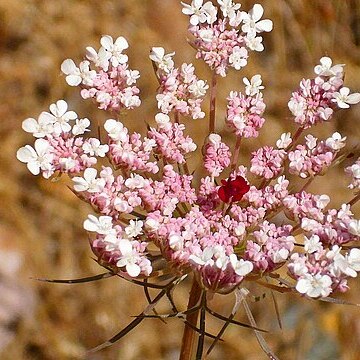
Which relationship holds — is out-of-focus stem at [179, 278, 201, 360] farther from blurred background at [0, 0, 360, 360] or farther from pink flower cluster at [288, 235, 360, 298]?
blurred background at [0, 0, 360, 360]

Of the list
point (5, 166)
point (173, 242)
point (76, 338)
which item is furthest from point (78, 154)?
point (5, 166)

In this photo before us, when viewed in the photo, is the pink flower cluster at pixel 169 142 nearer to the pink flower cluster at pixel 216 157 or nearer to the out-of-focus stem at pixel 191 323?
the pink flower cluster at pixel 216 157

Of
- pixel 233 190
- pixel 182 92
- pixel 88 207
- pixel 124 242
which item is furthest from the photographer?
pixel 88 207

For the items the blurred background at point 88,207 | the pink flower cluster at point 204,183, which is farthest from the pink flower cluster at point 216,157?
the blurred background at point 88,207

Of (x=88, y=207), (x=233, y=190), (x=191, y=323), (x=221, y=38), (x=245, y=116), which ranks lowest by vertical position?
(x=191, y=323)

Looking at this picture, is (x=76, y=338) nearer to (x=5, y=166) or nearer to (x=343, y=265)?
(x=5, y=166)

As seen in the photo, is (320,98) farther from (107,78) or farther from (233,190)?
(107,78)

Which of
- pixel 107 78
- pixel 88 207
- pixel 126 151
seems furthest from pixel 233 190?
pixel 88 207
